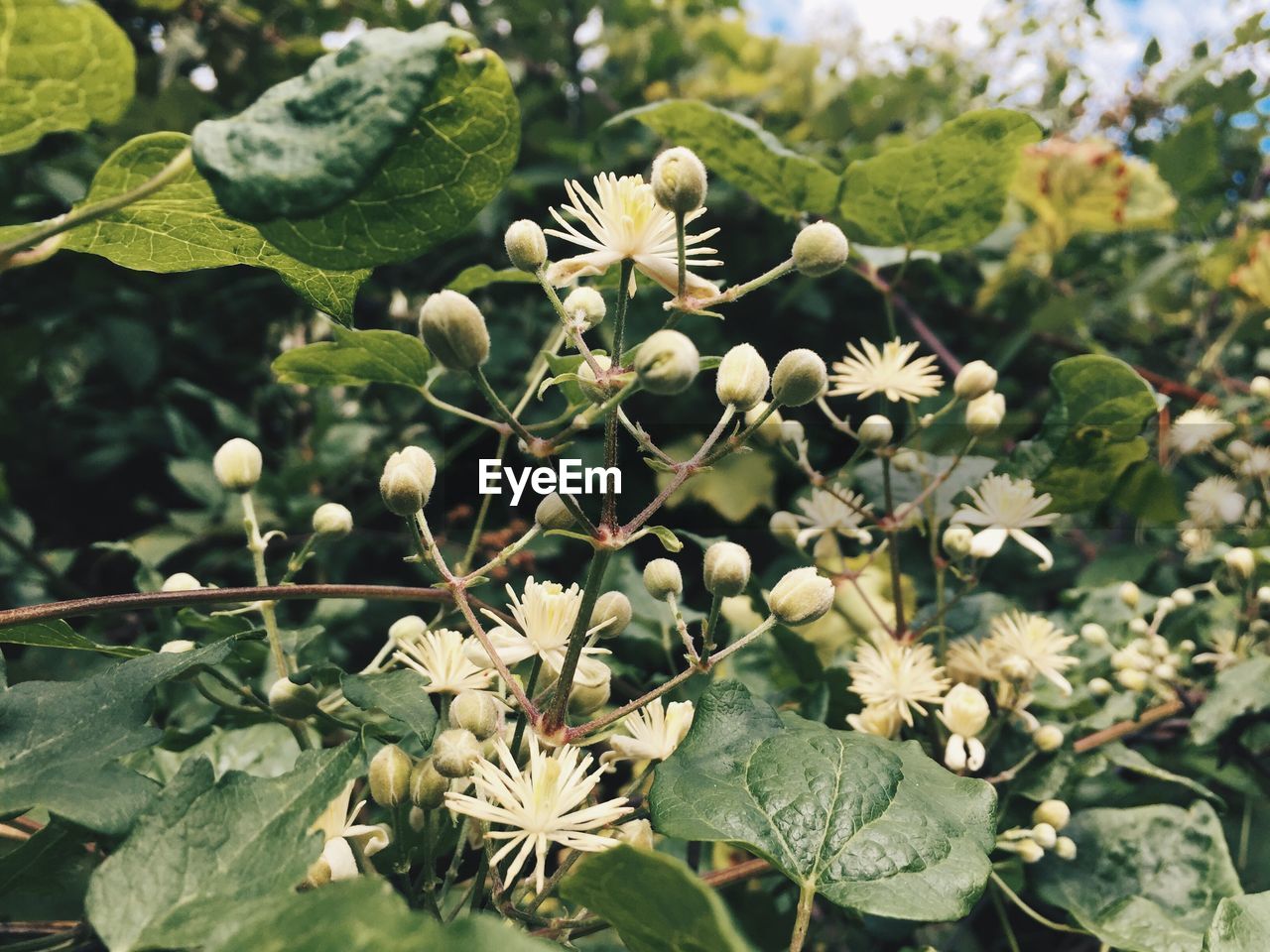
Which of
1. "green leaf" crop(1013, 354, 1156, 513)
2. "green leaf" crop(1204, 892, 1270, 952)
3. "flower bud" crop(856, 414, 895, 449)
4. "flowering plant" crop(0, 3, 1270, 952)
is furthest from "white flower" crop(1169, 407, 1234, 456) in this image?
"green leaf" crop(1204, 892, 1270, 952)

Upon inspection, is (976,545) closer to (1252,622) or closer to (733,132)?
(1252,622)

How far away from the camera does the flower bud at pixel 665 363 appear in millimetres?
481

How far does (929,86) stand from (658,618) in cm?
152

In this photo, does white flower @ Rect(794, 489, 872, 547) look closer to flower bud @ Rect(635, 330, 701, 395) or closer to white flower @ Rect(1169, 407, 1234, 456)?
flower bud @ Rect(635, 330, 701, 395)

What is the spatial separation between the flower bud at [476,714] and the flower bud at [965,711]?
1.32 ft

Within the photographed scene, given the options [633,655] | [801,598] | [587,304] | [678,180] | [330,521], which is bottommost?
[633,655]

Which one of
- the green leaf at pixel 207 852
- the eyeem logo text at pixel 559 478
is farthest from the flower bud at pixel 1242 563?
the green leaf at pixel 207 852

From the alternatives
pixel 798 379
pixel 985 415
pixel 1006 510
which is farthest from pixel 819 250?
pixel 1006 510

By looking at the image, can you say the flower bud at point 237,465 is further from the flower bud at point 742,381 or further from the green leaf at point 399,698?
the flower bud at point 742,381

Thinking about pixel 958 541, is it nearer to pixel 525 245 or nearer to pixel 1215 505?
pixel 525 245

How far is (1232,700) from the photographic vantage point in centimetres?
88

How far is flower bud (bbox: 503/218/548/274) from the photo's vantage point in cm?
61

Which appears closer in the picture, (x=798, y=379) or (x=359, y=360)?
(x=798, y=379)

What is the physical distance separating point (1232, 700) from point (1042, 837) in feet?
0.95
